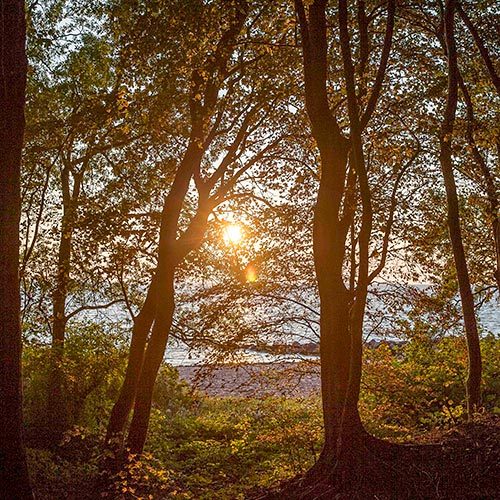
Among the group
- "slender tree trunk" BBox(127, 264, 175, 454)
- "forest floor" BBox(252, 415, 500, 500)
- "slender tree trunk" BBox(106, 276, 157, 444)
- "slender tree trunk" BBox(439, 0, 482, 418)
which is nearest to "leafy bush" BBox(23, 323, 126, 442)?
"slender tree trunk" BBox(106, 276, 157, 444)

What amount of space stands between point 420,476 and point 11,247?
3.87 metres

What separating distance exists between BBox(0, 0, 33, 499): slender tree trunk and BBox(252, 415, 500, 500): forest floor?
2.34 metres

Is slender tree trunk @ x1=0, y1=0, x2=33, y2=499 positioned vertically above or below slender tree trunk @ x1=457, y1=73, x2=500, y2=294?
below

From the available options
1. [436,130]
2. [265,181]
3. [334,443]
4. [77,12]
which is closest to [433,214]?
[436,130]

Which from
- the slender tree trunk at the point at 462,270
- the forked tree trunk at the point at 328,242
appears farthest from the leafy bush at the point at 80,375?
the forked tree trunk at the point at 328,242

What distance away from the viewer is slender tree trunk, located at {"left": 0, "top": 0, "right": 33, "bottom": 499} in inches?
199

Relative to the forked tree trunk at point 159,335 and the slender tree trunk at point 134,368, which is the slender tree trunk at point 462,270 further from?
the slender tree trunk at point 134,368

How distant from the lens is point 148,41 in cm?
622

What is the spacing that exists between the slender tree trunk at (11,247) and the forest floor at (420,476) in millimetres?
2345

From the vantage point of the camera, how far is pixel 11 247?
5.24m

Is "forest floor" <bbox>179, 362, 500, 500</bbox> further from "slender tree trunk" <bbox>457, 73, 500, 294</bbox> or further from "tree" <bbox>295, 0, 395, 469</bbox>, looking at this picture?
"slender tree trunk" <bbox>457, 73, 500, 294</bbox>

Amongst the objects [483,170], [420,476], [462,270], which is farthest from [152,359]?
[483,170]

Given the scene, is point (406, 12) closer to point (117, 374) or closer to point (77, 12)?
point (77, 12)

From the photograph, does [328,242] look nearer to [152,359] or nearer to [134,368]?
[152,359]
